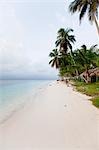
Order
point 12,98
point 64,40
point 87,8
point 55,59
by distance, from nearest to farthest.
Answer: point 87,8 < point 12,98 < point 64,40 < point 55,59

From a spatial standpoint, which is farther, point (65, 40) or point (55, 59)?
point (55, 59)

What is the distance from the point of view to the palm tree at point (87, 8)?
13.9m

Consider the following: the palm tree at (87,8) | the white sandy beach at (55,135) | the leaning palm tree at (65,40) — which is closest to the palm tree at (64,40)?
the leaning palm tree at (65,40)

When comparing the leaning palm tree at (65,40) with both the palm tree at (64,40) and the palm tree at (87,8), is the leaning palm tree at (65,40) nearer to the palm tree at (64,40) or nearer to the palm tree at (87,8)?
the palm tree at (64,40)

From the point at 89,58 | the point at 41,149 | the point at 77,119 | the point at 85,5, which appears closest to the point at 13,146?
the point at 41,149

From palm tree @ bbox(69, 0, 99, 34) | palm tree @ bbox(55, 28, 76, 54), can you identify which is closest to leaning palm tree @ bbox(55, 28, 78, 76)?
palm tree @ bbox(55, 28, 76, 54)

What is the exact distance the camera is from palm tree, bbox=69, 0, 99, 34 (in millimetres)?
13852

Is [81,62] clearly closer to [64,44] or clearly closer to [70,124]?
[64,44]

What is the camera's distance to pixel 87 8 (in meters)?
14.8

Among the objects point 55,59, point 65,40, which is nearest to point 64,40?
point 65,40

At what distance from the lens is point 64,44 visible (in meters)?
33.6

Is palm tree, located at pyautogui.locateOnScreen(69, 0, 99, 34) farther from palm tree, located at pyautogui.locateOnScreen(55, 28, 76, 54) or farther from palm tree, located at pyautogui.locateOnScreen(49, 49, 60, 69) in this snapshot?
palm tree, located at pyautogui.locateOnScreen(49, 49, 60, 69)

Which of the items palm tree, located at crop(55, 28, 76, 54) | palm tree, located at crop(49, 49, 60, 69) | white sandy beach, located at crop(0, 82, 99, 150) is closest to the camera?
white sandy beach, located at crop(0, 82, 99, 150)

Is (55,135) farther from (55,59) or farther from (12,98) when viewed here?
(55,59)
